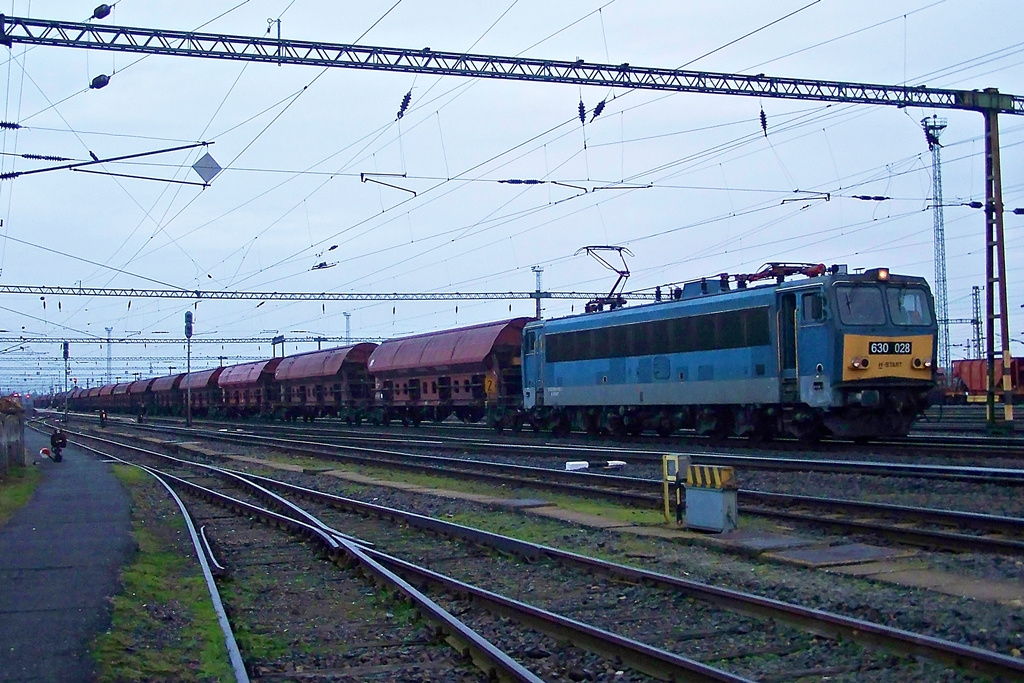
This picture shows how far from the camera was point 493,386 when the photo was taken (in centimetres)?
3709

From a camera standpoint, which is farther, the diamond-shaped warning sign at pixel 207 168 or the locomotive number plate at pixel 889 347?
the diamond-shaped warning sign at pixel 207 168

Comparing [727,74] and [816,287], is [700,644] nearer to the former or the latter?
[816,287]

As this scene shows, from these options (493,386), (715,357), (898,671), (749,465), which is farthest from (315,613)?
(493,386)

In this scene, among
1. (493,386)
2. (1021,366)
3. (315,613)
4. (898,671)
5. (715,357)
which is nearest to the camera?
(898,671)

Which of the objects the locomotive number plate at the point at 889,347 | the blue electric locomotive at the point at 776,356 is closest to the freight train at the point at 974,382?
the blue electric locomotive at the point at 776,356

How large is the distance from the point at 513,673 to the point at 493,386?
99.6 ft

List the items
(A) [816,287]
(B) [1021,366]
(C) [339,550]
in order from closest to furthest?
(C) [339,550] → (A) [816,287] → (B) [1021,366]

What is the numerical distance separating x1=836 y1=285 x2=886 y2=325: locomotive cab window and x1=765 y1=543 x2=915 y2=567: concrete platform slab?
10319 millimetres

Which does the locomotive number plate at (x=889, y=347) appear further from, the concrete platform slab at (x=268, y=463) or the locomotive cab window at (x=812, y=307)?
the concrete platform slab at (x=268, y=463)

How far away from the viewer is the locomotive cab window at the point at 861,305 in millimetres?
20562

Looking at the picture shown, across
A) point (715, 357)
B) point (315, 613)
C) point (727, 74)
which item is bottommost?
point (315, 613)

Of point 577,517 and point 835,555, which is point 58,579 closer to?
point 577,517

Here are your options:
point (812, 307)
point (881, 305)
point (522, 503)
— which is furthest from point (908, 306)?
point (522, 503)

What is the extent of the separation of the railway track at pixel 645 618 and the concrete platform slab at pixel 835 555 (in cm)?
161
